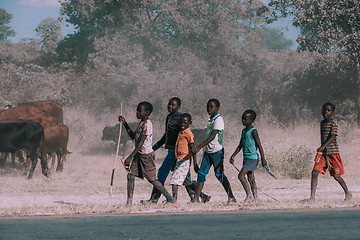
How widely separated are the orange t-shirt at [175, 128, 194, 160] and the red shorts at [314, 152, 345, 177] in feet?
7.18

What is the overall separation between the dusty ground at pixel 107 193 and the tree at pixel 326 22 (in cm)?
1155

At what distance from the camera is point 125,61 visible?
37000 millimetres

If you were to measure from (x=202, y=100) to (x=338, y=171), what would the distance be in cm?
2005

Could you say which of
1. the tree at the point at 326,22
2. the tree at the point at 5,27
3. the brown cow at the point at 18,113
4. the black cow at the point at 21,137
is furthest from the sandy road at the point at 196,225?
the tree at the point at 5,27

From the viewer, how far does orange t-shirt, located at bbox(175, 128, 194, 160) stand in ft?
28.7

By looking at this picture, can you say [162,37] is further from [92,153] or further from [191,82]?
[92,153]

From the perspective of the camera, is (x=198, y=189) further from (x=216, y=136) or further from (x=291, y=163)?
(x=291, y=163)

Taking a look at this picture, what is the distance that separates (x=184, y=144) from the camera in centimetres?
877

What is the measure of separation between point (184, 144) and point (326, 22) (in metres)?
20.0

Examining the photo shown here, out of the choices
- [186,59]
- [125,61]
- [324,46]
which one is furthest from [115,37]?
[324,46]

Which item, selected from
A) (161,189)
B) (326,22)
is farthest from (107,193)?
(326,22)

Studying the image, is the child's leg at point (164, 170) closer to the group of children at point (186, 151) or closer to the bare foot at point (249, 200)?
the group of children at point (186, 151)

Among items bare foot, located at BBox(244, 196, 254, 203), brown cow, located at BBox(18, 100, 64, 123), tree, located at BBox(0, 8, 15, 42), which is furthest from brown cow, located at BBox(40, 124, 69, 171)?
tree, located at BBox(0, 8, 15, 42)

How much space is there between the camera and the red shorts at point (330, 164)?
9273 millimetres
